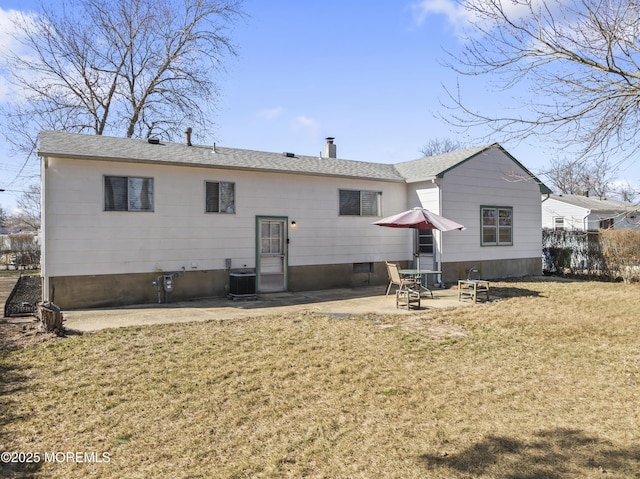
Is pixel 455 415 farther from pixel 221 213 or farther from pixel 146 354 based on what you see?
pixel 221 213

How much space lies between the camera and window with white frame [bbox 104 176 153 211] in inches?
390

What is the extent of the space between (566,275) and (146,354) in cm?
1617

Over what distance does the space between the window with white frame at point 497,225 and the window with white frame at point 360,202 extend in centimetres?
383

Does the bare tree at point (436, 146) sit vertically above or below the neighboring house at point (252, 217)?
above

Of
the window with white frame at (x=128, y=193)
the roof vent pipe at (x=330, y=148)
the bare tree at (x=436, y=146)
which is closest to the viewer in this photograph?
the window with white frame at (x=128, y=193)

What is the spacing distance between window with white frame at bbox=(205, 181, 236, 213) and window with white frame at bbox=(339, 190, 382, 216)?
3.60 meters

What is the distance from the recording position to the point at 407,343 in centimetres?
654

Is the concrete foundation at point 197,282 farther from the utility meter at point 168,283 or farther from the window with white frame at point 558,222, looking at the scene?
the window with white frame at point 558,222

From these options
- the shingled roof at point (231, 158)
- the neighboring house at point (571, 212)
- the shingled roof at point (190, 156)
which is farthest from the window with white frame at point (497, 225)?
the neighboring house at point (571, 212)

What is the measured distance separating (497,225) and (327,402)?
12.6 m

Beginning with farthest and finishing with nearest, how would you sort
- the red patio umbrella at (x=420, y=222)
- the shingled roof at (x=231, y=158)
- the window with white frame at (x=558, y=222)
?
the window with white frame at (x=558, y=222) < the red patio umbrella at (x=420, y=222) < the shingled roof at (x=231, y=158)

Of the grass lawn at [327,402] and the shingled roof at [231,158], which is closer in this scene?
the grass lawn at [327,402]

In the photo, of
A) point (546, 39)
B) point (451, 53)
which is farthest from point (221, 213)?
point (546, 39)

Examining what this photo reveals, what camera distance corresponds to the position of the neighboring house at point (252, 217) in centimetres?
952
